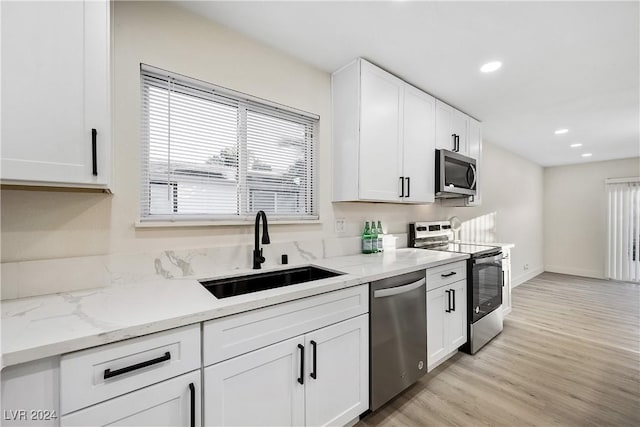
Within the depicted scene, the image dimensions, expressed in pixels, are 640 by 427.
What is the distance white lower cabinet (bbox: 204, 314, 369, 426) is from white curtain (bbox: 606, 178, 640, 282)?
21.9 feet

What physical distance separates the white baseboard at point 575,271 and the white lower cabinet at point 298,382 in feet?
21.8

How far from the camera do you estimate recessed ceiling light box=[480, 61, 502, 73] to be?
6.76ft

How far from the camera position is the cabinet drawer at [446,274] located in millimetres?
2035

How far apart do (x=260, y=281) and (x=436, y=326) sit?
140 centimetres

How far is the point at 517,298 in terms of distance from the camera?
13.7 feet

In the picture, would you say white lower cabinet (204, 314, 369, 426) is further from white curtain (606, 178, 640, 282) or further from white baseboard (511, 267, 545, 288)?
white curtain (606, 178, 640, 282)

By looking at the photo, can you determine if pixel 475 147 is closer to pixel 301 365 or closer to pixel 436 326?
pixel 436 326

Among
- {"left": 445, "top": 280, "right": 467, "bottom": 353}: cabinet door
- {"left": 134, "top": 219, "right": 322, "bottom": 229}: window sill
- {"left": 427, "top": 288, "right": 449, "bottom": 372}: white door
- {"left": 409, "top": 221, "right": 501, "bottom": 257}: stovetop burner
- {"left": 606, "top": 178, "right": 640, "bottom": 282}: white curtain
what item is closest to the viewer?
{"left": 134, "top": 219, "right": 322, "bottom": 229}: window sill

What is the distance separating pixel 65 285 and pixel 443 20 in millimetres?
2394

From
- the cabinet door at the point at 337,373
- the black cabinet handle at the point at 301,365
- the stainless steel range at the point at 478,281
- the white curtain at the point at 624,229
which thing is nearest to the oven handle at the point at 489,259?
the stainless steel range at the point at 478,281

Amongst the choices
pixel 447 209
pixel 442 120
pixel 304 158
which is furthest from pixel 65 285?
pixel 447 209

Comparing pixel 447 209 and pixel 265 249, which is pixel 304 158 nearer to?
pixel 265 249

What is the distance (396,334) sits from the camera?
1733 millimetres

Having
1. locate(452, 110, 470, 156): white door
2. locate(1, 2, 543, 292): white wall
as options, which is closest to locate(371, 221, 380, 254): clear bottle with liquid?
locate(1, 2, 543, 292): white wall
